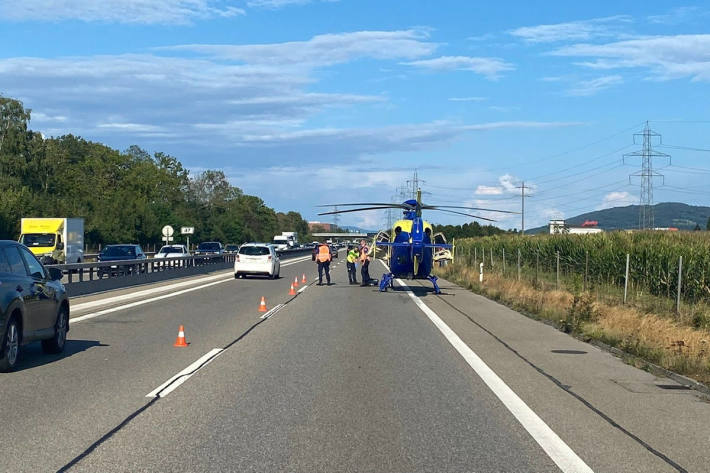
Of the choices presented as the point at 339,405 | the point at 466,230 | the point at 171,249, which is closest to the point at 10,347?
the point at 339,405

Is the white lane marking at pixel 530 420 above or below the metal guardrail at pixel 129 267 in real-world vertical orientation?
below

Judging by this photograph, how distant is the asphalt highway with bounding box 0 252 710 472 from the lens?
7262 mm

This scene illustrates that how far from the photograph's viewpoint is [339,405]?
954 centimetres

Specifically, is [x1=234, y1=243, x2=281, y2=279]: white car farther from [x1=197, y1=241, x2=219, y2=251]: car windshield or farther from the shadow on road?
[x1=197, y1=241, x2=219, y2=251]: car windshield

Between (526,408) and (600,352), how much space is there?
6.25 m

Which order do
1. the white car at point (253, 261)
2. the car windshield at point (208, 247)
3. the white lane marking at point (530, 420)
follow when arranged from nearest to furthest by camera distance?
the white lane marking at point (530, 420)
the white car at point (253, 261)
the car windshield at point (208, 247)

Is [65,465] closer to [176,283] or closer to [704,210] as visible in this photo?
[176,283]

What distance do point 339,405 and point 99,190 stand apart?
10565 cm

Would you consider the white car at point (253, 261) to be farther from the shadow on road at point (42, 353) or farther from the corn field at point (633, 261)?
the shadow on road at point (42, 353)

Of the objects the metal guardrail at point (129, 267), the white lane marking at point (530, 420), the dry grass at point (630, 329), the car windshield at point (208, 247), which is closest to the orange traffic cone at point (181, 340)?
the white lane marking at point (530, 420)

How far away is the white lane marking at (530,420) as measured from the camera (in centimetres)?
718

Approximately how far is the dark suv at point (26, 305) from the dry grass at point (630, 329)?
885 centimetres

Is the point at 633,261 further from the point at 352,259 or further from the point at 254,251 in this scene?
the point at 254,251

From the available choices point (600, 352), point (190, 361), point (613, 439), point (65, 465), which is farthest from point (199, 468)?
point (600, 352)
